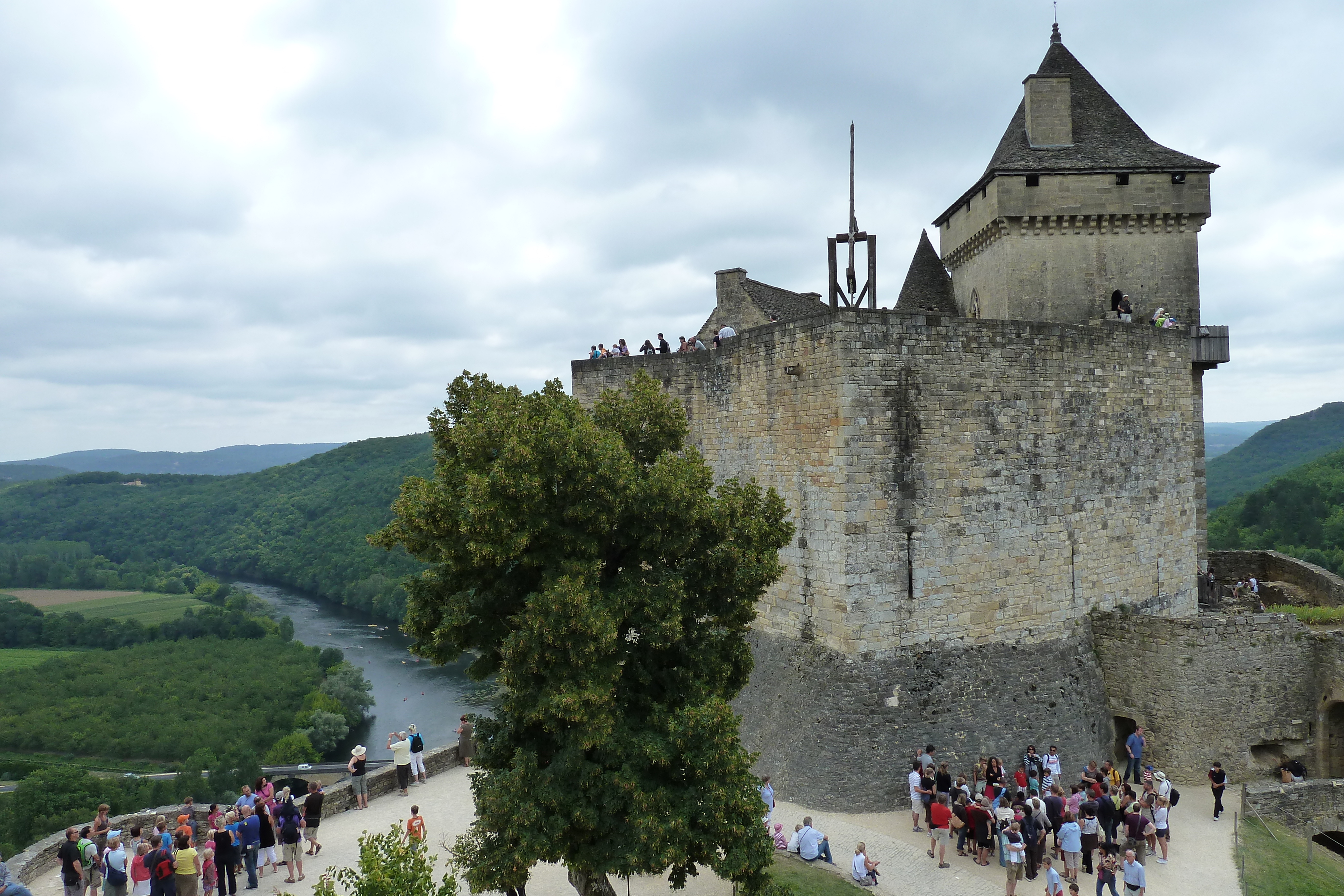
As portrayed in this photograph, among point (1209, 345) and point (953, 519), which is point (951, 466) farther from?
point (1209, 345)

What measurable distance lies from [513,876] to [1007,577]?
9.76 m

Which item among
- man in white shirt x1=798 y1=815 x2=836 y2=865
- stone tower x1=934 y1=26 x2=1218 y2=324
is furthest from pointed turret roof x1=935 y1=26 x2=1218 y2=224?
man in white shirt x1=798 y1=815 x2=836 y2=865

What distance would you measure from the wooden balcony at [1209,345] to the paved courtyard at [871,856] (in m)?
10.2

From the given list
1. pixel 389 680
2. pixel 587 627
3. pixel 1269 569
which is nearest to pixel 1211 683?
pixel 1269 569

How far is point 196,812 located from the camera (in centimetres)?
1311

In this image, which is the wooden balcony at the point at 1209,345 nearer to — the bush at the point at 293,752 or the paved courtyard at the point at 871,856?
the paved courtyard at the point at 871,856

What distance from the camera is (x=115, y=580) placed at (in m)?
117

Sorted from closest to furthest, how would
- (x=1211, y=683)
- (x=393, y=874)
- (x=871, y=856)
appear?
(x=393, y=874) < (x=871, y=856) < (x=1211, y=683)

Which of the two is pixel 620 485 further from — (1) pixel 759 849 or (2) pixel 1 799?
(2) pixel 1 799

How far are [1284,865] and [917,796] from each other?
614 cm

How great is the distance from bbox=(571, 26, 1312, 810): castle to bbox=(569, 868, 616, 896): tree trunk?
16.0 ft

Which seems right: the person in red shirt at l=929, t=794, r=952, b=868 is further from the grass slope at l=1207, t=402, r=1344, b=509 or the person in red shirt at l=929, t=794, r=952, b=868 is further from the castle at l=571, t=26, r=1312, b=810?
the grass slope at l=1207, t=402, r=1344, b=509

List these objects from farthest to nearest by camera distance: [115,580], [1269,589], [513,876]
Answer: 1. [115,580]
2. [1269,589]
3. [513,876]

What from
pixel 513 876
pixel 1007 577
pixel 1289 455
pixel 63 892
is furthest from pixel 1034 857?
pixel 1289 455
